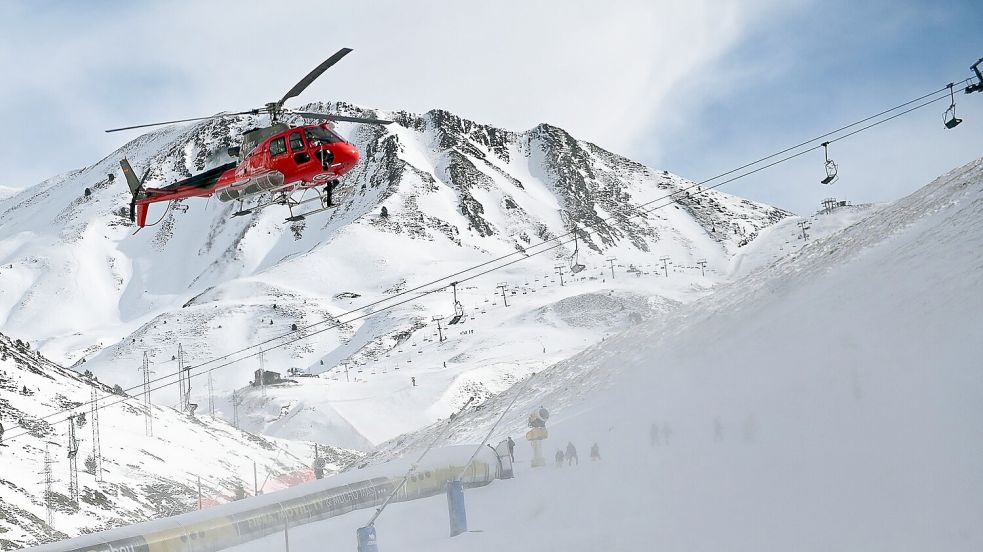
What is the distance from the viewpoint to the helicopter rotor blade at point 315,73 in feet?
66.2

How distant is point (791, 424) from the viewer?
2519 centimetres

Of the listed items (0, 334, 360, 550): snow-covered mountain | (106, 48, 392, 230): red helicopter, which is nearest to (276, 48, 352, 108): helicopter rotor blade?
(106, 48, 392, 230): red helicopter

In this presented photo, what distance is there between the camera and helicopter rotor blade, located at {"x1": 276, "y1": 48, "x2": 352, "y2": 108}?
2017cm

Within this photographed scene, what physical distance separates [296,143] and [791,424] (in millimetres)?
16694

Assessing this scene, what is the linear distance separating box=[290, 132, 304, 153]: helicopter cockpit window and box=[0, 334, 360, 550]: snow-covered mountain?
34.6 m

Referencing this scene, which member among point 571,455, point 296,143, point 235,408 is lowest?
point 571,455

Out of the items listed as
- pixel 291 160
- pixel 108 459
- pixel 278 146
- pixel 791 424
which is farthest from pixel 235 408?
pixel 791 424

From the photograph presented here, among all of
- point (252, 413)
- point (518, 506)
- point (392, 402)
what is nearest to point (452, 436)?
point (518, 506)

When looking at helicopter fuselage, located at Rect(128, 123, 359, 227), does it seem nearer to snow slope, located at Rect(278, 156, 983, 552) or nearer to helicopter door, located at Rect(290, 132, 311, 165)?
helicopter door, located at Rect(290, 132, 311, 165)

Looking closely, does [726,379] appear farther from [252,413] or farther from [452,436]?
[252,413]

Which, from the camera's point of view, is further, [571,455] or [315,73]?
[571,455]

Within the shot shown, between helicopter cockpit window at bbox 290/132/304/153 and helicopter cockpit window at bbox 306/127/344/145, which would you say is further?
helicopter cockpit window at bbox 306/127/344/145

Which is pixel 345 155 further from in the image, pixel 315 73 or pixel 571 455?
pixel 571 455

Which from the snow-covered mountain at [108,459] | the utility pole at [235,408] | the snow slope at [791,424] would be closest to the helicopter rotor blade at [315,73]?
the snow slope at [791,424]
